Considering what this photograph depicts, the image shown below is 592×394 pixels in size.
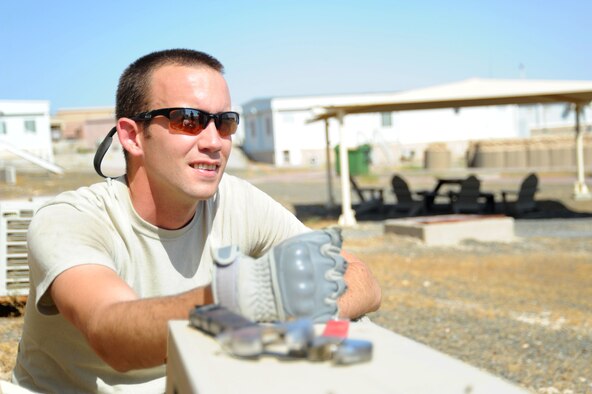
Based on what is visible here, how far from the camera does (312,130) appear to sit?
4828 centimetres

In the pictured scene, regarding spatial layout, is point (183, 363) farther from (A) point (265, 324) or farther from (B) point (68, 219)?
(B) point (68, 219)

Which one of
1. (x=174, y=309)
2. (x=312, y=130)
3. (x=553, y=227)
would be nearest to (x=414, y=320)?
(x=174, y=309)

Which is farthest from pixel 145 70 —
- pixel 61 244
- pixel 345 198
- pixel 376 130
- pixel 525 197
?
pixel 376 130

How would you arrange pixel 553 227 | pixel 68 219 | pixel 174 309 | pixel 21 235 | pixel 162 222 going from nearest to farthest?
pixel 174 309, pixel 68 219, pixel 162 222, pixel 21 235, pixel 553 227

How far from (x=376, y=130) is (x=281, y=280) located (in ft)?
156

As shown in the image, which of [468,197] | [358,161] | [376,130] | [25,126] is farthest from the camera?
[25,126]

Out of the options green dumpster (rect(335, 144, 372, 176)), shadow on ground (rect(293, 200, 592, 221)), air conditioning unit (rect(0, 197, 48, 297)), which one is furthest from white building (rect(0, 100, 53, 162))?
air conditioning unit (rect(0, 197, 48, 297))

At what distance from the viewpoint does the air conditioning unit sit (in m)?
5.43

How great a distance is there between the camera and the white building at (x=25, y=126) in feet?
169

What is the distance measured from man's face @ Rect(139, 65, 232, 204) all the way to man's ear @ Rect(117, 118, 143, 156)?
7cm

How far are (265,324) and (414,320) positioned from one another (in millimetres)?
5537

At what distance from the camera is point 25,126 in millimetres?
52562

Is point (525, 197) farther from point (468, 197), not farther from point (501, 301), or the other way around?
point (501, 301)

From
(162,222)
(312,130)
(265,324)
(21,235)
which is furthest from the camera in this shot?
(312,130)
